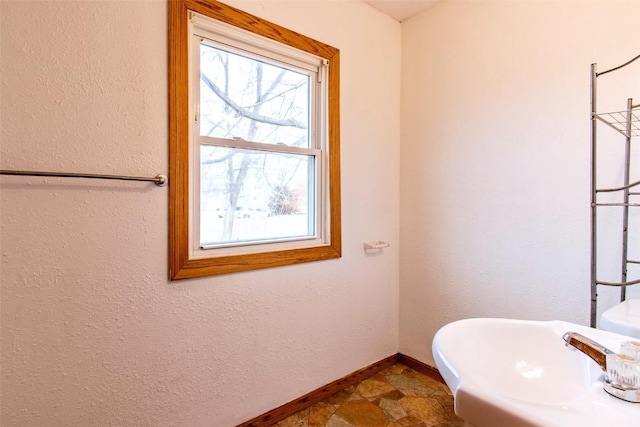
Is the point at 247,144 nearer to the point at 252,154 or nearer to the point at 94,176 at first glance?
the point at 252,154

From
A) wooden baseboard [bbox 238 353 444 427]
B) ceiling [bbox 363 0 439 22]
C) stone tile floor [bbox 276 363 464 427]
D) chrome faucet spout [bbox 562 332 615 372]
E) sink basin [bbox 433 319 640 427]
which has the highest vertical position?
ceiling [bbox 363 0 439 22]

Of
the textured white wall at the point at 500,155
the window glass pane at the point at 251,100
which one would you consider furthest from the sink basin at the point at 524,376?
the window glass pane at the point at 251,100

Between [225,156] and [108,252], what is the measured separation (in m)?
0.61

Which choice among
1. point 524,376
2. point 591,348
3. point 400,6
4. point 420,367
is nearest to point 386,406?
point 420,367

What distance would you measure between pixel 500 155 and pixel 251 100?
1.30 metres

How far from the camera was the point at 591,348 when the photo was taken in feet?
2.25

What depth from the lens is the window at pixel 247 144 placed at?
1318 millimetres

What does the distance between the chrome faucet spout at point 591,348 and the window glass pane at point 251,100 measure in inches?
54.2

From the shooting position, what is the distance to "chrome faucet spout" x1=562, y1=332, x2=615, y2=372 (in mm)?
661

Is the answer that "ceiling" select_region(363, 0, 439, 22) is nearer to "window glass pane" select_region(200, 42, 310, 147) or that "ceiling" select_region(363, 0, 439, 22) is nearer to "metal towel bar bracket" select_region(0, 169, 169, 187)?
"window glass pane" select_region(200, 42, 310, 147)

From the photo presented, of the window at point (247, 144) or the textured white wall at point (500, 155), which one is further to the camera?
the textured white wall at point (500, 155)

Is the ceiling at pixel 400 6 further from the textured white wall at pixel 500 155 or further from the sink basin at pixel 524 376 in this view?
the sink basin at pixel 524 376


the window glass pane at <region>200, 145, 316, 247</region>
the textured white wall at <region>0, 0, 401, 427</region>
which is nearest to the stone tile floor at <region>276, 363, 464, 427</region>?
the textured white wall at <region>0, 0, 401, 427</region>

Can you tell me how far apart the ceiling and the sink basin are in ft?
6.10
